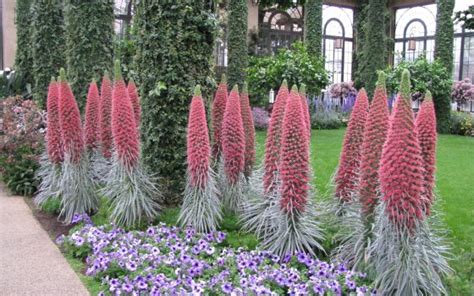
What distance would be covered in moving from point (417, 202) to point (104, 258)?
191 cm

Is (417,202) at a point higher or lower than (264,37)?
lower

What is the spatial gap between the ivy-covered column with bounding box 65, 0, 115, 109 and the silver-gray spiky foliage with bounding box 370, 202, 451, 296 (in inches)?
175

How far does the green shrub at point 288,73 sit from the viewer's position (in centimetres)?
1033

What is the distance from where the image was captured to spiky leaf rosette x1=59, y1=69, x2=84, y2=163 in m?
3.92

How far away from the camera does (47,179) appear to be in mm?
4477

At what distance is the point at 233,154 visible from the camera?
3479 millimetres

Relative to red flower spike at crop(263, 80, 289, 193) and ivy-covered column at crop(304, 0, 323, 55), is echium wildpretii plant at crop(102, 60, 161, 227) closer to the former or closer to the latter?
red flower spike at crop(263, 80, 289, 193)

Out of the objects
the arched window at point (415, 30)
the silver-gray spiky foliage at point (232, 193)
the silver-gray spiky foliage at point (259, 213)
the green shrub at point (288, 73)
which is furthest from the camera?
the arched window at point (415, 30)

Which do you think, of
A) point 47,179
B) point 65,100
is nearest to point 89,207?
point 47,179

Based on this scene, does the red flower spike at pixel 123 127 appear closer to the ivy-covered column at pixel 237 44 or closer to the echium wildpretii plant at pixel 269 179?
the echium wildpretii plant at pixel 269 179

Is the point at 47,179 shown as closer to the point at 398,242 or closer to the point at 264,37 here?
the point at 398,242

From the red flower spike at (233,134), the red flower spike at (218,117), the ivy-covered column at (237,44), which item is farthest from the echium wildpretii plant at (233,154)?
Answer: the ivy-covered column at (237,44)

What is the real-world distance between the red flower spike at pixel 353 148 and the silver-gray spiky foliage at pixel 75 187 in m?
2.29

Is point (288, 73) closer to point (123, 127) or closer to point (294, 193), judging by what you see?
point (123, 127)
